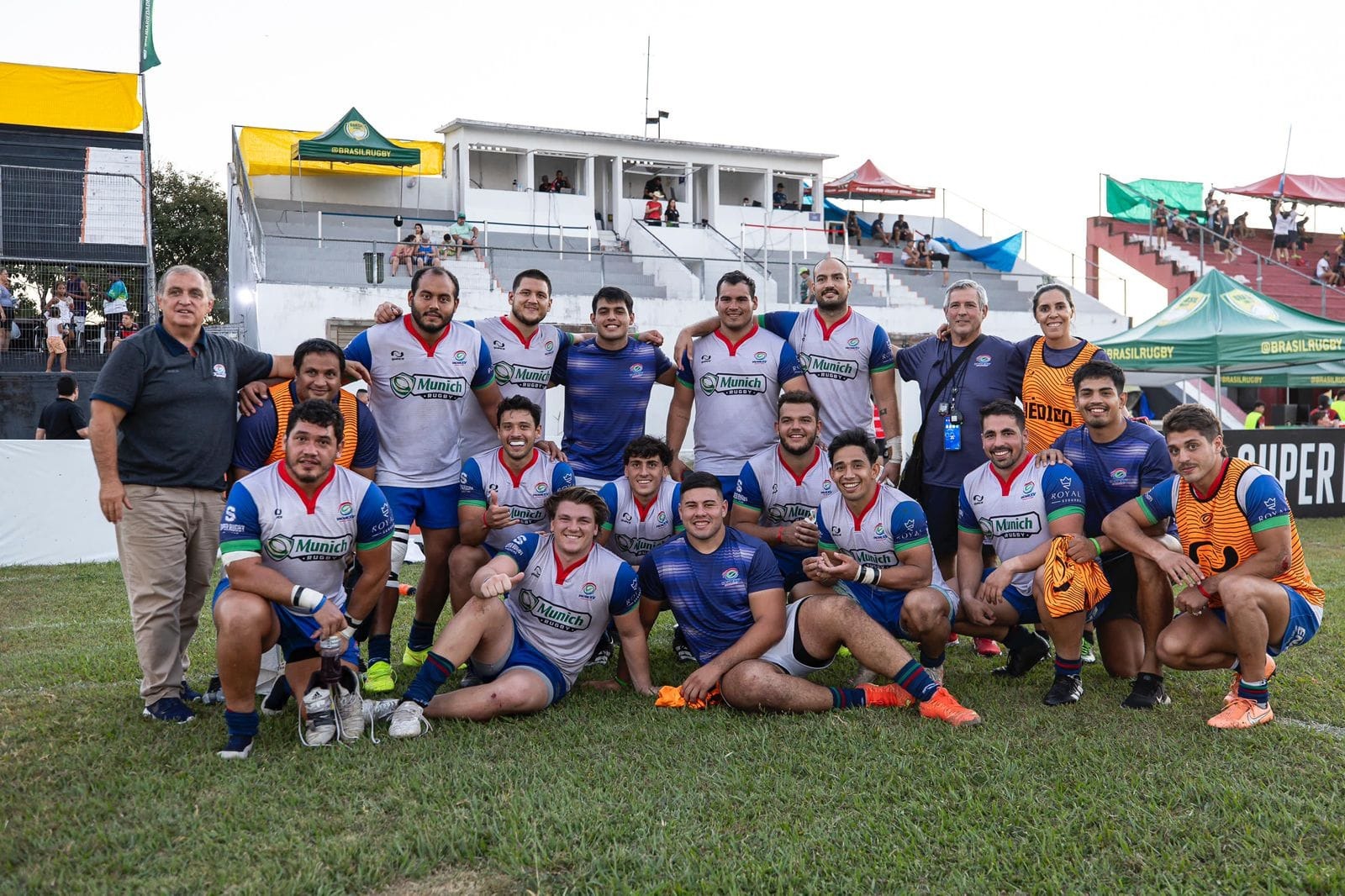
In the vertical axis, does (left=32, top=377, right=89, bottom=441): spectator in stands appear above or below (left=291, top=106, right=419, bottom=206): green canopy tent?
below

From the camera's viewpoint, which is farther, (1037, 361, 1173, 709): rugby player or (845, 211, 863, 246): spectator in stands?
(845, 211, 863, 246): spectator in stands

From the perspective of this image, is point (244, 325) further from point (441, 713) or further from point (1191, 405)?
point (1191, 405)

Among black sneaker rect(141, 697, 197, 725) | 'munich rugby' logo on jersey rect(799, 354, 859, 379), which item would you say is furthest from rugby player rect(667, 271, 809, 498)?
black sneaker rect(141, 697, 197, 725)

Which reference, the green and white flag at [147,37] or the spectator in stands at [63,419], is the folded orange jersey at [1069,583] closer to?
the spectator in stands at [63,419]

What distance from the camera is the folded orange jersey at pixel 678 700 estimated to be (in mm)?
4688

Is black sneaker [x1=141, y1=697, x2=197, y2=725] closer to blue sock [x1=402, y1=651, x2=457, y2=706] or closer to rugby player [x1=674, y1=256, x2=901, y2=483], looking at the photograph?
blue sock [x1=402, y1=651, x2=457, y2=706]

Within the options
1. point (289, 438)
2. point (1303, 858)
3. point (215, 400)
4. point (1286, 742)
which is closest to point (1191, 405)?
point (1286, 742)

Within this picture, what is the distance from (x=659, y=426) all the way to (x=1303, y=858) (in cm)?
1270

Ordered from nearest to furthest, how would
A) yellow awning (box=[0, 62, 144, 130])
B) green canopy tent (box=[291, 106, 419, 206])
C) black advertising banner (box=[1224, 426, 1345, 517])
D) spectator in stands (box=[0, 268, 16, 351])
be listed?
1. black advertising banner (box=[1224, 426, 1345, 517])
2. spectator in stands (box=[0, 268, 16, 351])
3. yellow awning (box=[0, 62, 144, 130])
4. green canopy tent (box=[291, 106, 419, 206])

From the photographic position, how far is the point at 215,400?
482cm

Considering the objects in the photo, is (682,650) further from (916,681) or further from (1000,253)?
(1000,253)

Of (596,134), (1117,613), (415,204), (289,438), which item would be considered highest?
(596,134)

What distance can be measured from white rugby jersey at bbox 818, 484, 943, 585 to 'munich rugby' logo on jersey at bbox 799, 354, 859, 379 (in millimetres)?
896

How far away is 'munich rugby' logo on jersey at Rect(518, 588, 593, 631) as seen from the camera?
4785 millimetres
